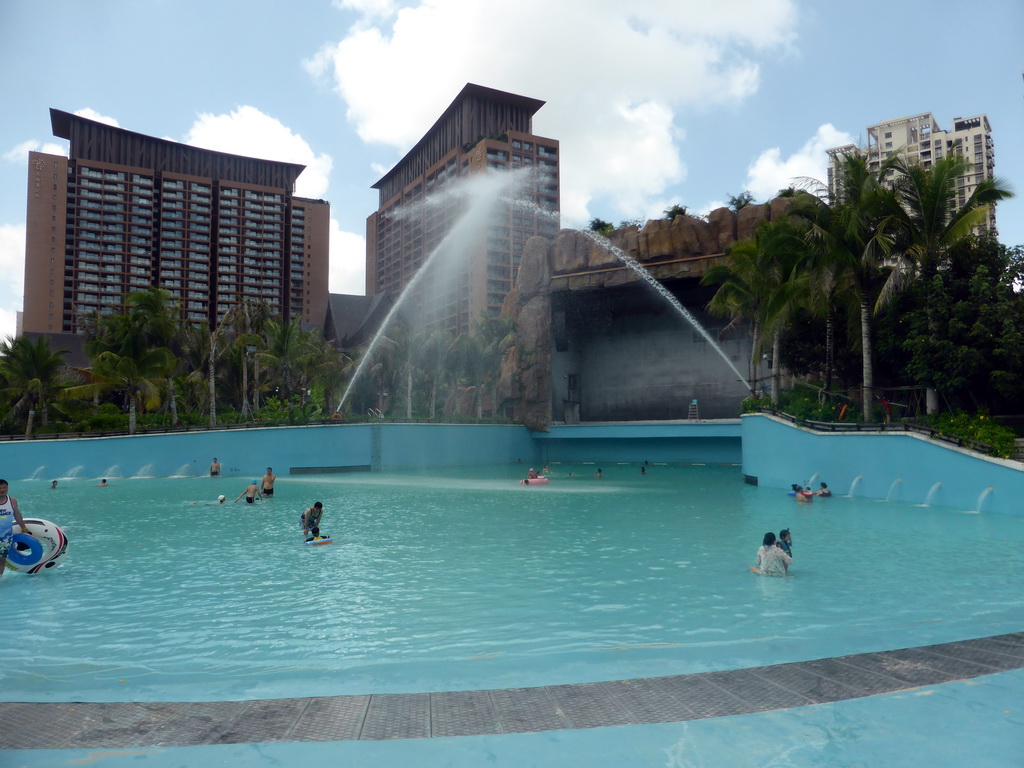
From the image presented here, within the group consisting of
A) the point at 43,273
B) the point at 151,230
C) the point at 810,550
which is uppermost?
the point at 151,230

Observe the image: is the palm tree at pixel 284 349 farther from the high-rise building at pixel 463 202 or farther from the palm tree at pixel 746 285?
the high-rise building at pixel 463 202

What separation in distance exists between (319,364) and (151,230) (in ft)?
230

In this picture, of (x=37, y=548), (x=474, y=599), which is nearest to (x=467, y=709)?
(x=474, y=599)

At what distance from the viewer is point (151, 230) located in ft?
341

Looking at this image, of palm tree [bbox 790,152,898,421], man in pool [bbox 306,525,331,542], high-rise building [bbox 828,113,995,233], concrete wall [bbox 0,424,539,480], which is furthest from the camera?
high-rise building [bbox 828,113,995,233]

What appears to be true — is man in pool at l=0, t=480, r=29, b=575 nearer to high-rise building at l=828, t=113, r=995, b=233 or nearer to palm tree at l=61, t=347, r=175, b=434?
palm tree at l=61, t=347, r=175, b=434

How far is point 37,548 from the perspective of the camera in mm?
11570

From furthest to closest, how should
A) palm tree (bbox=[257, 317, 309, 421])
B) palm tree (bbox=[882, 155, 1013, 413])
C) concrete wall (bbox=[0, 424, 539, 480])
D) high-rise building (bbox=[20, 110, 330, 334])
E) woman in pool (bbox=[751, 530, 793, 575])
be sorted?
high-rise building (bbox=[20, 110, 330, 334])
palm tree (bbox=[257, 317, 309, 421])
concrete wall (bbox=[0, 424, 539, 480])
palm tree (bbox=[882, 155, 1013, 413])
woman in pool (bbox=[751, 530, 793, 575])

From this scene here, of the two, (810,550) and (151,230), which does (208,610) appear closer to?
(810,550)

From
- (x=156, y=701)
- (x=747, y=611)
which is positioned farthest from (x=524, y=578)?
(x=156, y=701)

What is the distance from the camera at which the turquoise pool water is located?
6801 mm

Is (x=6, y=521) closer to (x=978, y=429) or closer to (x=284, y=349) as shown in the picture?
(x=978, y=429)

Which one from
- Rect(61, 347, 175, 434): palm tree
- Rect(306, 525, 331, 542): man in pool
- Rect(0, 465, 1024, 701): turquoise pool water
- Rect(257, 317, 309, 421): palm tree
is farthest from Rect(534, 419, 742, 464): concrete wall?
Rect(306, 525, 331, 542): man in pool

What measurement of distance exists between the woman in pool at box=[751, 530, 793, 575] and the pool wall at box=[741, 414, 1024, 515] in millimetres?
11193
